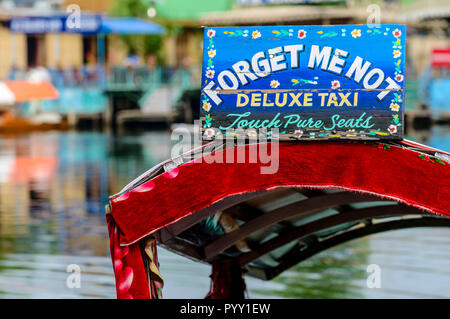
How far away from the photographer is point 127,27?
36906mm

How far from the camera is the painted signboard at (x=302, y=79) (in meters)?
5.32

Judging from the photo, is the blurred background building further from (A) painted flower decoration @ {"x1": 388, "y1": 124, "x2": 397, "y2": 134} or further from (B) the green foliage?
(A) painted flower decoration @ {"x1": 388, "y1": 124, "x2": 397, "y2": 134}

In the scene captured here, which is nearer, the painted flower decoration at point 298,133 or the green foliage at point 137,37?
the painted flower decoration at point 298,133

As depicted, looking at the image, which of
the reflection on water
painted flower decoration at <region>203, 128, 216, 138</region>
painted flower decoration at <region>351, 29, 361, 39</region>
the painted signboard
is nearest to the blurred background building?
the reflection on water

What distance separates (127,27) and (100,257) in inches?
1032

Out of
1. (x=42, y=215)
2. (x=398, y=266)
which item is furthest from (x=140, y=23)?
(x=398, y=266)

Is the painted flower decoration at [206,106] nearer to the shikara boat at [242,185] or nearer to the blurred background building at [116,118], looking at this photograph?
the shikara boat at [242,185]

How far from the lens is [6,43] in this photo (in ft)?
149

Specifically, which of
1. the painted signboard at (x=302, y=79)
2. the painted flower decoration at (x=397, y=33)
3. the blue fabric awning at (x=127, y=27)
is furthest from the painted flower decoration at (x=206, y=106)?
the blue fabric awning at (x=127, y=27)

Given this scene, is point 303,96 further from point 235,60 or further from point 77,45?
A: point 77,45

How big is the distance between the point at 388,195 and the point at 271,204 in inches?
80.1

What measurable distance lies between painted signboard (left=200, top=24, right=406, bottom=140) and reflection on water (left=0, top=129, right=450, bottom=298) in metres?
4.41

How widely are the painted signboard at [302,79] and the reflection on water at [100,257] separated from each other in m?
4.41

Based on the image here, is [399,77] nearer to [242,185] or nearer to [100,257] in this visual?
[242,185]
